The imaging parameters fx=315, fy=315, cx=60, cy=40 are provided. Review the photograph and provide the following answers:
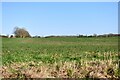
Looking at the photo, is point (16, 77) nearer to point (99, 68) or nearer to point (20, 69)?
point (20, 69)

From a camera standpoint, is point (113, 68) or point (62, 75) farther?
point (113, 68)

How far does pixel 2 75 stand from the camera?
34.4 ft

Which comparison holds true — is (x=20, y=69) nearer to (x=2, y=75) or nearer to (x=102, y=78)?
(x=2, y=75)

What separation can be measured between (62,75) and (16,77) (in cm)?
149

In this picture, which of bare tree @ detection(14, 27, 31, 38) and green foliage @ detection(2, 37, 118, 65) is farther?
bare tree @ detection(14, 27, 31, 38)

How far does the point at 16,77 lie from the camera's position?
10.2 metres

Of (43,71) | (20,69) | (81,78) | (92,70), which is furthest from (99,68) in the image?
(20,69)

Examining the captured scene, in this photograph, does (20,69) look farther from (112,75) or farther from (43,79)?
(112,75)

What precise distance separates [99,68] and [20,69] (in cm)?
274

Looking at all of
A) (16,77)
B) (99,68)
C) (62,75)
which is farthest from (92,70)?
(16,77)

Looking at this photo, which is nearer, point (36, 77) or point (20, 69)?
point (36, 77)

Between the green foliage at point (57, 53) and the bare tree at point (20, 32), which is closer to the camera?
the green foliage at point (57, 53)

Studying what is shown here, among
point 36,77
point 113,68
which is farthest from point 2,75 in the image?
point 113,68

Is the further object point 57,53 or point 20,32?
point 20,32
